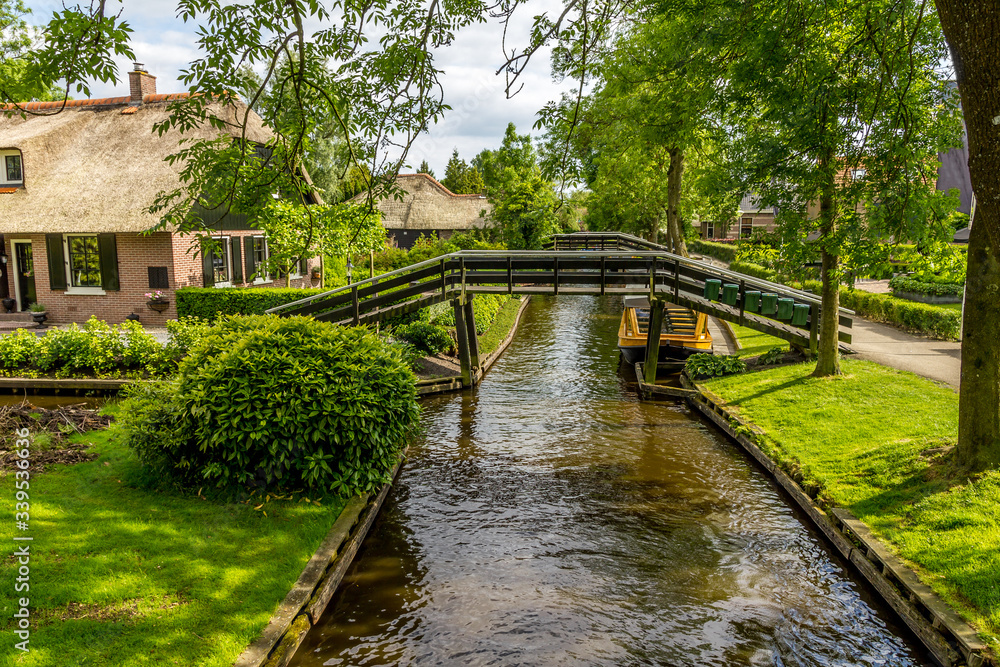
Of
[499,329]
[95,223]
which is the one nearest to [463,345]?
[499,329]

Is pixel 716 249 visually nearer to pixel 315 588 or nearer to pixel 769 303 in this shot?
pixel 769 303

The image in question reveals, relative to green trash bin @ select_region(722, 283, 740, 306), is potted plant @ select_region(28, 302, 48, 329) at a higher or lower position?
lower

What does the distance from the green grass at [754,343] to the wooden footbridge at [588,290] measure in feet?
4.84

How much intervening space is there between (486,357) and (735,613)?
38.5 feet

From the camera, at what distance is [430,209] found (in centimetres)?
4447

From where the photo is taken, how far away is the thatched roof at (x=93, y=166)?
1977 cm

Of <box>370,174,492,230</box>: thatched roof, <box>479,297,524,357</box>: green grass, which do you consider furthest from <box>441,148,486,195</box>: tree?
<box>479,297,524,357</box>: green grass

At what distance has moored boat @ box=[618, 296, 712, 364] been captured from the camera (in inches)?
646

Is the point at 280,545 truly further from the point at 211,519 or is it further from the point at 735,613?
the point at 735,613

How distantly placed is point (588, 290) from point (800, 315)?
461 centimetres

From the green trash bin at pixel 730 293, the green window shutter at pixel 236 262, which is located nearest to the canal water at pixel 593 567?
the green trash bin at pixel 730 293

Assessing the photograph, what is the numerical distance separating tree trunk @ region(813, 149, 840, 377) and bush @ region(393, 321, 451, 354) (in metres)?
8.86

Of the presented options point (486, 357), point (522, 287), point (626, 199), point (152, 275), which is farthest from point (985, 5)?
point (626, 199)

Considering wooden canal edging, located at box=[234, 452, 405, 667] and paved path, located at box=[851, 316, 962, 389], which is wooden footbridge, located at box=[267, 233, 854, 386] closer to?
paved path, located at box=[851, 316, 962, 389]
